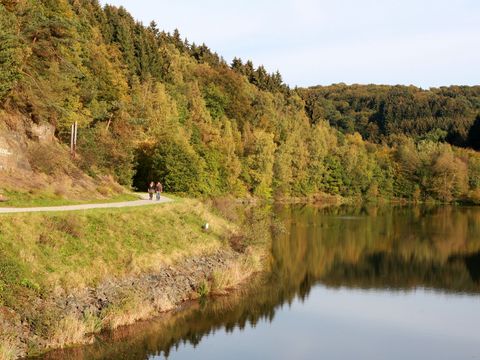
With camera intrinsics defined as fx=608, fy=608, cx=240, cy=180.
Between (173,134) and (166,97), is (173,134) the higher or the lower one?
the lower one

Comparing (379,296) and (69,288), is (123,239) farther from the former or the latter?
(379,296)

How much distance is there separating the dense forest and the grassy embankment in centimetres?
1316

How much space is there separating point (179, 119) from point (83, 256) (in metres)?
66.7

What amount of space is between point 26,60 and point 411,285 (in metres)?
34.2

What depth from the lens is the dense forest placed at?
4950 centimetres

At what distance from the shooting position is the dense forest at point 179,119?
49500 mm

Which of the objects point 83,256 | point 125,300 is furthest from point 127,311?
point 83,256

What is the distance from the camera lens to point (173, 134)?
249 ft

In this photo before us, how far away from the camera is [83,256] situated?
97.5 feet

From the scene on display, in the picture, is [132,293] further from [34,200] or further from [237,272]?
[34,200]

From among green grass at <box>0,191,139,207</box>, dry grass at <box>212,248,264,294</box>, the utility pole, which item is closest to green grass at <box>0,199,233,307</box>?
dry grass at <box>212,248,264,294</box>

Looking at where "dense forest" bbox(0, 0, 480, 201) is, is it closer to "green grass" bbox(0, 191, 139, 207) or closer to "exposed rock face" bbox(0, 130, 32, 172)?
"exposed rock face" bbox(0, 130, 32, 172)

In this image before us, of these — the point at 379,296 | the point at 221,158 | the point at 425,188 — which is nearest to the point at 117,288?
the point at 379,296

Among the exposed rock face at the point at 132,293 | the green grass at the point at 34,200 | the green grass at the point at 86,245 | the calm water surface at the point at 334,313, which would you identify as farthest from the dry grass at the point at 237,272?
the green grass at the point at 34,200
